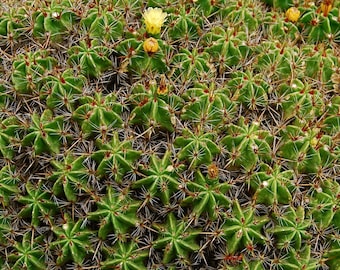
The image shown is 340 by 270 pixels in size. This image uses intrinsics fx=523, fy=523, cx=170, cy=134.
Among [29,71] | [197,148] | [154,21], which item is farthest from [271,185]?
[29,71]

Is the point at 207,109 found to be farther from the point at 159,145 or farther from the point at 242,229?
the point at 242,229

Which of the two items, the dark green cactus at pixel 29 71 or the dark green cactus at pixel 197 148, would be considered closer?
the dark green cactus at pixel 197 148

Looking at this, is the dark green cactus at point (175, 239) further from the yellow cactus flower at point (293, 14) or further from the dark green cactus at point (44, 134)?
the yellow cactus flower at point (293, 14)

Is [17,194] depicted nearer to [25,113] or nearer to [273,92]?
[25,113]

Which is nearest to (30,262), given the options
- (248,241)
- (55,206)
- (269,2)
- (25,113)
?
(55,206)

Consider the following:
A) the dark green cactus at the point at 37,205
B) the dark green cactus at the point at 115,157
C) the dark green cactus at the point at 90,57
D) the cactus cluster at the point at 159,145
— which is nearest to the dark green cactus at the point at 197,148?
the cactus cluster at the point at 159,145

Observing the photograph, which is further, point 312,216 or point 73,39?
point 73,39

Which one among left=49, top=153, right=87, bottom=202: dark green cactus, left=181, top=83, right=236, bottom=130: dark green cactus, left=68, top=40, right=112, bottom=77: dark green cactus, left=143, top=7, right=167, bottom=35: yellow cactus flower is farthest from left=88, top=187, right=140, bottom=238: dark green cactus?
left=143, top=7, right=167, bottom=35: yellow cactus flower

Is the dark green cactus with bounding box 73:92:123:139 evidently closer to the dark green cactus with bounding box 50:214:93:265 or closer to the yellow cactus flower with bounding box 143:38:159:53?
the yellow cactus flower with bounding box 143:38:159:53
